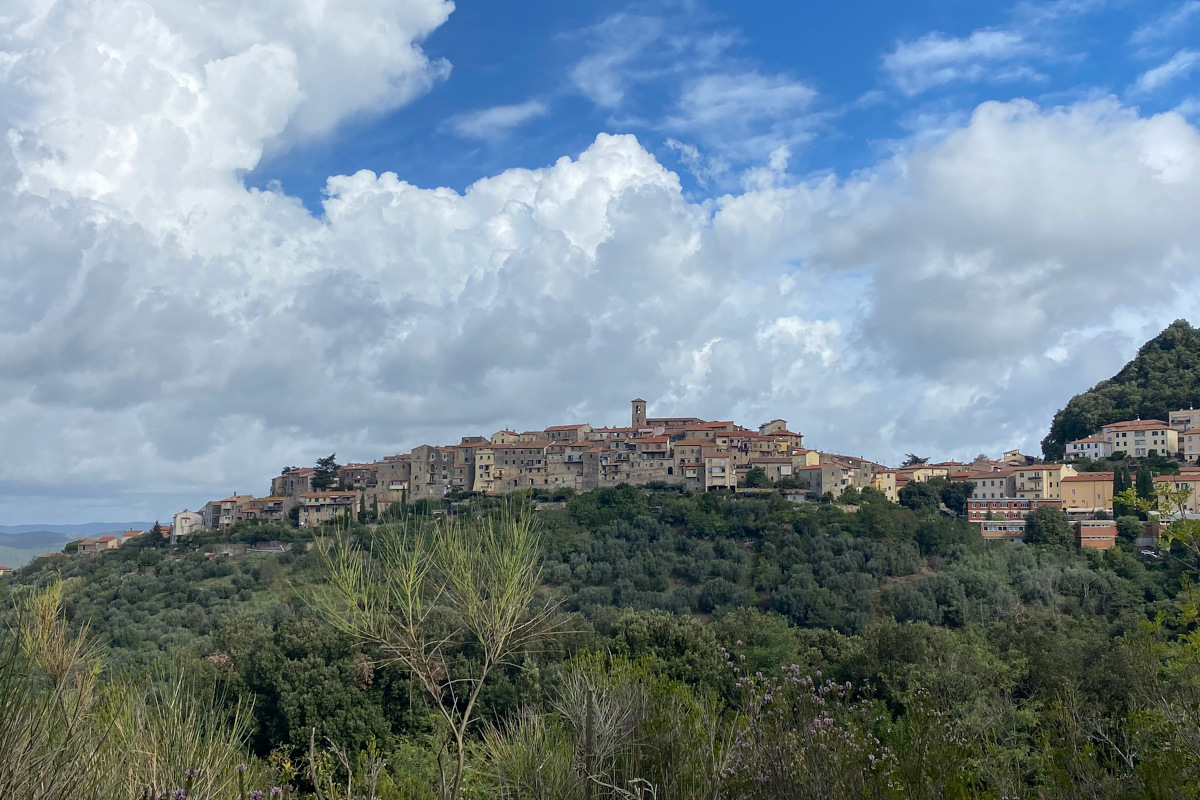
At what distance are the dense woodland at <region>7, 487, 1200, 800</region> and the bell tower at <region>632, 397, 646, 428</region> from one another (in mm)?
20975

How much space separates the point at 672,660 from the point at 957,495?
51.6m

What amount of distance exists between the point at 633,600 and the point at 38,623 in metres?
39.2

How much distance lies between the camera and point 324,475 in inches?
3093

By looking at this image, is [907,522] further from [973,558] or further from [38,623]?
[38,623]

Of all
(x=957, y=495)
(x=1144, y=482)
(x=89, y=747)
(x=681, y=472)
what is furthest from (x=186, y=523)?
(x=89, y=747)

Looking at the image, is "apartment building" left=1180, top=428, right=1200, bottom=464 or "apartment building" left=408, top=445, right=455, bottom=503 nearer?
"apartment building" left=1180, top=428, right=1200, bottom=464

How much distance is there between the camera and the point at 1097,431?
73.3m

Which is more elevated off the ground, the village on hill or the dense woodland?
the village on hill

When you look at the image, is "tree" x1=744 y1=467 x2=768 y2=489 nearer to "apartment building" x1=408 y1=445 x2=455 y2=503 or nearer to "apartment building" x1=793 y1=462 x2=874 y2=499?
"apartment building" x1=793 y1=462 x2=874 y2=499

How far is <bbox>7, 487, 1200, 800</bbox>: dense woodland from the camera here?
792cm

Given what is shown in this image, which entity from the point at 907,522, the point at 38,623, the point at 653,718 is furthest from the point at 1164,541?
the point at 907,522

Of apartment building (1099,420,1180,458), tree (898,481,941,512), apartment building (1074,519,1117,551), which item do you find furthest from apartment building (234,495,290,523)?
apartment building (1099,420,1180,458)

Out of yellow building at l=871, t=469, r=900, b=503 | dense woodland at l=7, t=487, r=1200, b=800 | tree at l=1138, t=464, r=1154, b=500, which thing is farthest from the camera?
yellow building at l=871, t=469, r=900, b=503

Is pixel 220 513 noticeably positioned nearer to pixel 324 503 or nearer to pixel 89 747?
pixel 324 503
